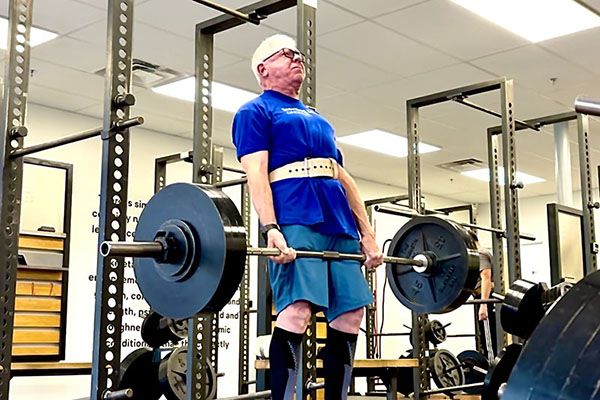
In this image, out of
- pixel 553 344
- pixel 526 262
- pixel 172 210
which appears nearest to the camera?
pixel 553 344

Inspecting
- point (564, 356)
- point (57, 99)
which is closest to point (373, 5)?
point (57, 99)

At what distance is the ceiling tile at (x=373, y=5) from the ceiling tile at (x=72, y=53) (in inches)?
68.9

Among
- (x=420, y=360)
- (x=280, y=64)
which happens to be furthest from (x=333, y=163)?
(x=420, y=360)

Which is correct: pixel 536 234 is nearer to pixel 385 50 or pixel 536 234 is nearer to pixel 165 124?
pixel 165 124

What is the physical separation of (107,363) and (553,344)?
60.0 inches

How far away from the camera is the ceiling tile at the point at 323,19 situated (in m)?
4.50

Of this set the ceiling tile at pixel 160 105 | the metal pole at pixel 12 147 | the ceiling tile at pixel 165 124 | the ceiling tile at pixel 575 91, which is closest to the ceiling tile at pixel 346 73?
the ceiling tile at pixel 160 105

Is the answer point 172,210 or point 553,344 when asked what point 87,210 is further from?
point 553,344

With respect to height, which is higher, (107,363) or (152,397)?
(107,363)

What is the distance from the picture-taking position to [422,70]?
5.57 m

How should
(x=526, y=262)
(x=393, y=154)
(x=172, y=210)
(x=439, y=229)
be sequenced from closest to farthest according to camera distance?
(x=172, y=210), (x=439, y=229), (x=393, y=154), (x=526, y=262)

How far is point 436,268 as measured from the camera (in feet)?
9.15

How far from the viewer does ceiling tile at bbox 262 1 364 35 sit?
177 inches

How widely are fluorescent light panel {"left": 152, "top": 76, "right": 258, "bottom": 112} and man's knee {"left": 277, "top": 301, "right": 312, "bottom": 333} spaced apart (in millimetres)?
3855
